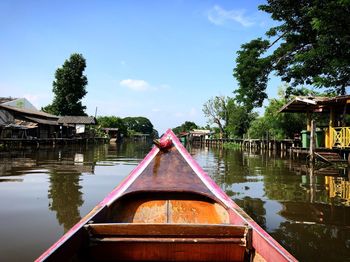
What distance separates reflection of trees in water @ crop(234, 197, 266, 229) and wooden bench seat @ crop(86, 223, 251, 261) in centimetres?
216

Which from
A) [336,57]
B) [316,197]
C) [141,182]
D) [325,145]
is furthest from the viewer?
[325,145]

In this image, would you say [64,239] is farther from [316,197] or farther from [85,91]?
[85,91]

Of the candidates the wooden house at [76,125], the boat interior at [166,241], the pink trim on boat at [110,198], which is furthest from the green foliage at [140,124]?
the boat interior at [166,241]

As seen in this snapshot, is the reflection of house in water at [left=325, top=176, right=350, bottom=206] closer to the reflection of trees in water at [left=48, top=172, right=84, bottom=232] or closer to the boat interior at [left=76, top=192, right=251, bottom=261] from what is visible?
the boat interior at [left=76, top=192, right=251, bottom=261]

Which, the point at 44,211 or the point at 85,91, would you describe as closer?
the point at 44,211

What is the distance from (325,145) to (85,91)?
3650 cm

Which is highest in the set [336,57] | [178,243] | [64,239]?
[336,57]

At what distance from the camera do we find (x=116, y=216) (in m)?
4.13

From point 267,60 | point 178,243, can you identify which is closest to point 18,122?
point 267,60

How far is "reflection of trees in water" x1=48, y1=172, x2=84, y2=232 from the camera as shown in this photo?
533 cm

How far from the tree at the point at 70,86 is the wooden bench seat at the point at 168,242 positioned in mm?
43695

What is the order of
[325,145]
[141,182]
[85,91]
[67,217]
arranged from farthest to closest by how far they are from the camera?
[85,91] < [325,145] < [67,217] < [141,182]

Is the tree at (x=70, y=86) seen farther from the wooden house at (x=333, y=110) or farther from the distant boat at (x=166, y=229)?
the distant boat at (x=166, y=229)

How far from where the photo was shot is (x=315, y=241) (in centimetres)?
431
